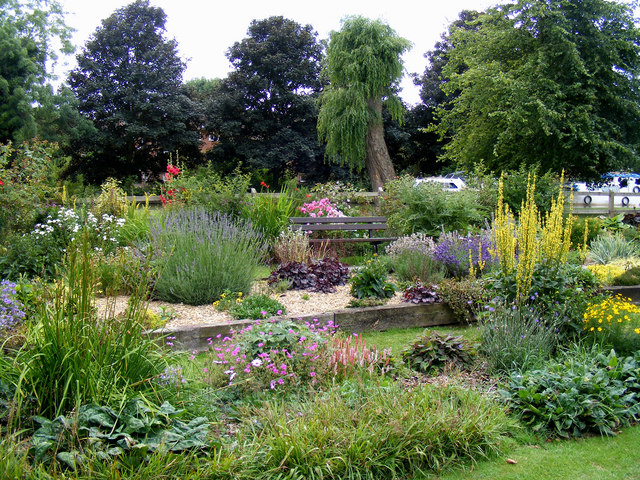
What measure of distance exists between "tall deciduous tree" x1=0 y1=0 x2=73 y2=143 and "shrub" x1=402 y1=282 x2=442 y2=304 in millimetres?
21210

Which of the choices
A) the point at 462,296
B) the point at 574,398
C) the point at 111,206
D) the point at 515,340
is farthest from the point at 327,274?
the point at 111,206

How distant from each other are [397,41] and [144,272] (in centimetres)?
1915

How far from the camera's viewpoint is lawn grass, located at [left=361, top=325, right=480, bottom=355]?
17.1 ft

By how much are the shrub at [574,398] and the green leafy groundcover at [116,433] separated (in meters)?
2.16

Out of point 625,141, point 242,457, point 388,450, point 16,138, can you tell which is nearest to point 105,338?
point 242,457

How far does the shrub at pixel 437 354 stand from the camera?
4.23 metres

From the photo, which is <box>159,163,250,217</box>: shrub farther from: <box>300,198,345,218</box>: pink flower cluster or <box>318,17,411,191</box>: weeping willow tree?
<box>318,17,411,191</box>: weeping willow tree

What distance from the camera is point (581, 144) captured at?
1562cm

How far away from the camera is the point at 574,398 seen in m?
3.50

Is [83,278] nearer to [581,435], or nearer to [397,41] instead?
[581,435]

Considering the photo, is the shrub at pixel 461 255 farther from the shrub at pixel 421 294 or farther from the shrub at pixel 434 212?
the shrub at pixel 434 212

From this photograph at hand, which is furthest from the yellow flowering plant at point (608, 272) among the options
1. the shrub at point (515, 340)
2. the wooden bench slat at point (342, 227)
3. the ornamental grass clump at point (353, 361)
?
the ornamental grass clump at point (353, 361)

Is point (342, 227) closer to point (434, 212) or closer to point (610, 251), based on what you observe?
point (434, 212)

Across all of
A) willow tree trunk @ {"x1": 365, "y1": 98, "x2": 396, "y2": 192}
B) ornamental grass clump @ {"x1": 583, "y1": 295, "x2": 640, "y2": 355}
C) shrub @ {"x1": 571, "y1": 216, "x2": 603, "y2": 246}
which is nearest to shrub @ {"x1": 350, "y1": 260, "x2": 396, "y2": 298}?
ornamental grass clump @ {"x1": 583, "y1": 295, "x2": 640, "y2": 355}
